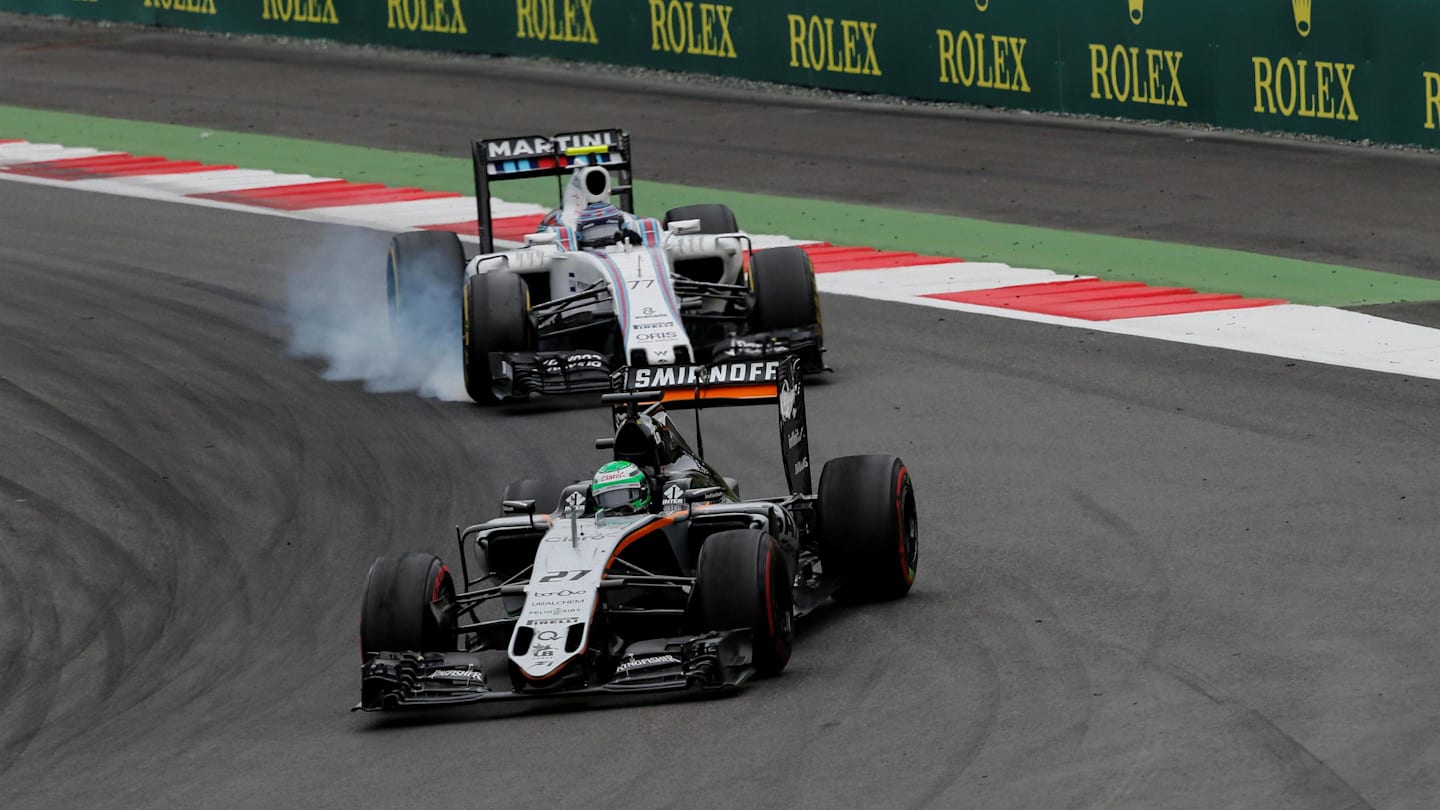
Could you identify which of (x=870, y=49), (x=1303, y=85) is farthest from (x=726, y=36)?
(x=1303, y=85)

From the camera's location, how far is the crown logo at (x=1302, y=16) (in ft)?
76.0

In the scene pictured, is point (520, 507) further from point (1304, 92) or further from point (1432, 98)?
point (1304, 92)

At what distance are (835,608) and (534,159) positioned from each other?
722 centimetres

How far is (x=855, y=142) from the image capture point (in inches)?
1022

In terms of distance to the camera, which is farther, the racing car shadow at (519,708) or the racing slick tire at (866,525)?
the racing slick tire at (866,525)

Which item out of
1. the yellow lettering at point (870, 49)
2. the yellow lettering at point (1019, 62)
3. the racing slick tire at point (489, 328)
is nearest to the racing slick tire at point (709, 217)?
the racing slick tire at point (489, 328)

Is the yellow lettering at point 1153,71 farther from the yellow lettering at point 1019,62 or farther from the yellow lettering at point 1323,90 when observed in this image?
the yellow lettering at point 1323,90

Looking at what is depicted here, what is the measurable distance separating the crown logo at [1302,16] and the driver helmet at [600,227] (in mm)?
9262

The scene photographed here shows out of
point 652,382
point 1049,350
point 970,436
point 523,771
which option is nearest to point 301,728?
point 523,771

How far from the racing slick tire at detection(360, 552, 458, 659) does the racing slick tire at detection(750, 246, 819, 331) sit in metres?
6.36

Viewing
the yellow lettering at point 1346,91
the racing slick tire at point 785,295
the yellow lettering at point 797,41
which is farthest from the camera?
the yellow lettering at point 797,41

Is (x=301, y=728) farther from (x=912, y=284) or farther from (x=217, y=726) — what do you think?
(x=912, y=284)

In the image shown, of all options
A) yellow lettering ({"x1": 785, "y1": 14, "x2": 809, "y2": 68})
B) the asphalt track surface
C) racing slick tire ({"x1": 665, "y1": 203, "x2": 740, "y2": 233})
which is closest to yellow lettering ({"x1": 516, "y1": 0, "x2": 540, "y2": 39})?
yellow lettering ({"x1": 785, "y1": 14, "x2": 809, "y2": 68})

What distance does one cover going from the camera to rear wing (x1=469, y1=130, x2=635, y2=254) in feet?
57.5
